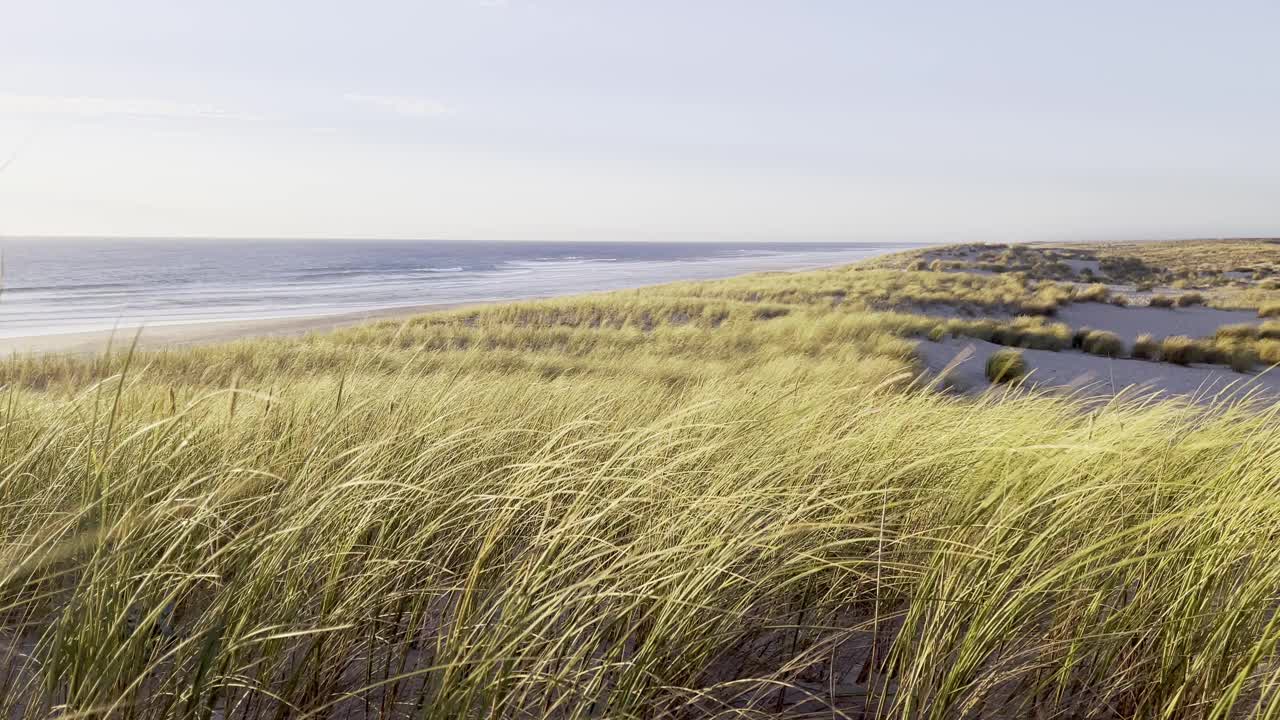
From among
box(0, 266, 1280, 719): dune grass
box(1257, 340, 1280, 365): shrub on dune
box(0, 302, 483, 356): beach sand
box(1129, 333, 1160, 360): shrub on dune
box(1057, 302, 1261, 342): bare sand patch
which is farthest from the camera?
box(1057, 302, 1261, 342): bare sand patch

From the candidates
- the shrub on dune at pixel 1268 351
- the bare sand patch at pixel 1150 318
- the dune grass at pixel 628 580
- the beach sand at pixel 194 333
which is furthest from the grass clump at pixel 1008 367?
the beach sand at pixel 194 333

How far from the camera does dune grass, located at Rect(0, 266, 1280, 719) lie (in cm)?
149

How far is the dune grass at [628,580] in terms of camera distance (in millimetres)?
1485

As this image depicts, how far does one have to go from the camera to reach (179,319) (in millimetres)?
21438

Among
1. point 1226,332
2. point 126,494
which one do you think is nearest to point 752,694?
point 126,494

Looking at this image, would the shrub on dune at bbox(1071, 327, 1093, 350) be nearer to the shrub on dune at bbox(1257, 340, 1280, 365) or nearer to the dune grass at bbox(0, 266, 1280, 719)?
the shrub on dune at bbox(1257, 340, 1280, 365)

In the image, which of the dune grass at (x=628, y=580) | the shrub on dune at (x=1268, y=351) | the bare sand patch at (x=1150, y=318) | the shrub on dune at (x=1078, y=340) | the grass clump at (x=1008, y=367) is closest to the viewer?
the dune grass at (x=628, y=580)

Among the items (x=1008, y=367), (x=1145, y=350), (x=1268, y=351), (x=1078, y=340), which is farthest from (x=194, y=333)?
(x=1268, y=351)

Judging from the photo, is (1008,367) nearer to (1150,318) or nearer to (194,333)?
(1150,318)

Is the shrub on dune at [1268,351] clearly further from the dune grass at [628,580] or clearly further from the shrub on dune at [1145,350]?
the dune grass at [628,580]

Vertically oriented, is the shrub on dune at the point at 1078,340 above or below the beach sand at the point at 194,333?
below

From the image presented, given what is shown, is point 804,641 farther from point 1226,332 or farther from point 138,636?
point 1226,332

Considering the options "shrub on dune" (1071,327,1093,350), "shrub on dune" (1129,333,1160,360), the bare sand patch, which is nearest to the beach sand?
"shrub on dune" (1071,327,1093,350)

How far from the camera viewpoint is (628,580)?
1685 mm
